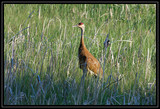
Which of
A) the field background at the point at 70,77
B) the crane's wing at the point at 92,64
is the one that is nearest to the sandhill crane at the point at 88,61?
the crane's wing at the point at 92,64

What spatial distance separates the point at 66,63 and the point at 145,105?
1.36 m

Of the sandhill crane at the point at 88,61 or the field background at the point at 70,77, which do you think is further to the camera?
the sandhill crane at the point at 88,61

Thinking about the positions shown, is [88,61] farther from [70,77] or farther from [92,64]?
[70,77]

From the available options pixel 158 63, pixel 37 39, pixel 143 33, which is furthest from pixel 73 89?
pixel 143 33

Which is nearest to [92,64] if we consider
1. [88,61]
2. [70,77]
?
[88,61]

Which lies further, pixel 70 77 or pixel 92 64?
pixel 92 64

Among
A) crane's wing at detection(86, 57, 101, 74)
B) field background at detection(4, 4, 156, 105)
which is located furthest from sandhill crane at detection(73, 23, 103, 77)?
field background at detection(4, 4, 156, 105)

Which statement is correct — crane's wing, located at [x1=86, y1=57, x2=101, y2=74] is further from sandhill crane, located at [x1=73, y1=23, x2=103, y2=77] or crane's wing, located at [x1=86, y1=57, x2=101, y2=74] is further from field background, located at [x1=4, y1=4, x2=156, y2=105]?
field background, located at [x1=4, y1=4, x2=156, y2=105]

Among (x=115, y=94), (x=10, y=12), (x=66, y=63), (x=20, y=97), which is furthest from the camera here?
(x=10, y=12)

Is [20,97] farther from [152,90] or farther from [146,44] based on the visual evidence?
[146,44]

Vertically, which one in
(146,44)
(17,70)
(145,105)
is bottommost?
(145,105)

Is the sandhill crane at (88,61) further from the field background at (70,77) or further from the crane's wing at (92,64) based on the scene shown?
the field background at (70,77)

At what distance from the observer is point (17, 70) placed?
3705mm

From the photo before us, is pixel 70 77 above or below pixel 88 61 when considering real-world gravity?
below
